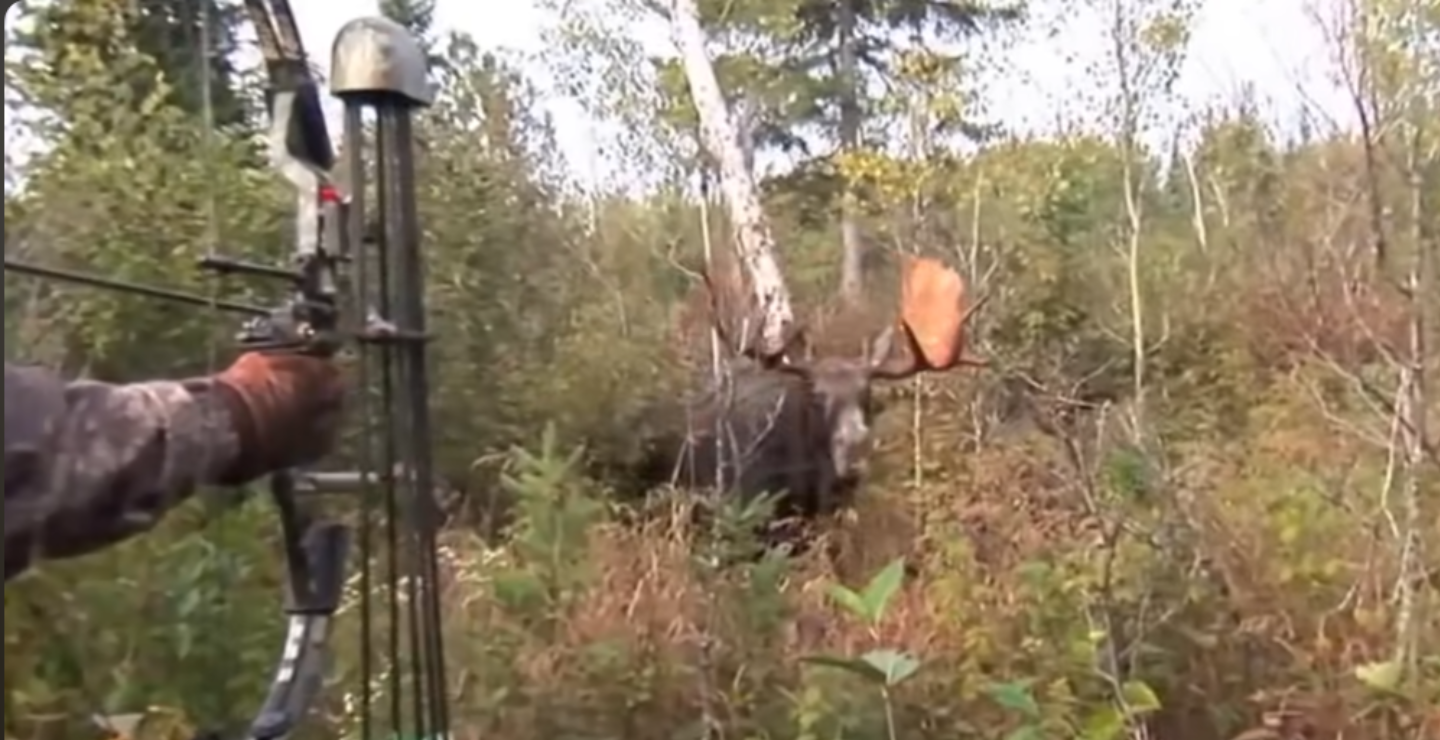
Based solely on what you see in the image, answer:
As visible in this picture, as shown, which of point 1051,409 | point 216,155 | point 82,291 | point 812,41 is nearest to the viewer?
point 82,291

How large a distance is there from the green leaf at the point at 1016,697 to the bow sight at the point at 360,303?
1.33 meters

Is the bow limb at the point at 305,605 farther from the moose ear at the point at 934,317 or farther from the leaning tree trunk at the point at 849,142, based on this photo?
the leaning tree trunk at the point at 849,142

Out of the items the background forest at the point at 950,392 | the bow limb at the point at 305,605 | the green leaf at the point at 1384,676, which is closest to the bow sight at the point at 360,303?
the bow limb at the point at 305,605

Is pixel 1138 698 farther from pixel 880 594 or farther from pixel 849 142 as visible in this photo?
pixel 849 142

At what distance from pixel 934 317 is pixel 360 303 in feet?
6.03

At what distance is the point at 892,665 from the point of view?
186 centimetres

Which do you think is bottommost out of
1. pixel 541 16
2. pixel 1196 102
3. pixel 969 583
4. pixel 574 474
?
pixel 969 583

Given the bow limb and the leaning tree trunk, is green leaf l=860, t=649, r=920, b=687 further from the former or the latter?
the bow limb

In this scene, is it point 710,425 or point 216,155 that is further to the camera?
point 710,425

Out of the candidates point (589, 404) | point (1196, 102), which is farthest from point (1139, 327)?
point (589, 404)

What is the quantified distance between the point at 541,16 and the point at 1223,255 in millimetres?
933

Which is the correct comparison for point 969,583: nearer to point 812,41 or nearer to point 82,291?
point 812,41

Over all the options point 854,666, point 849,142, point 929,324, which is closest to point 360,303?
point 854,666

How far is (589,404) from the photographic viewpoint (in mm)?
2377
